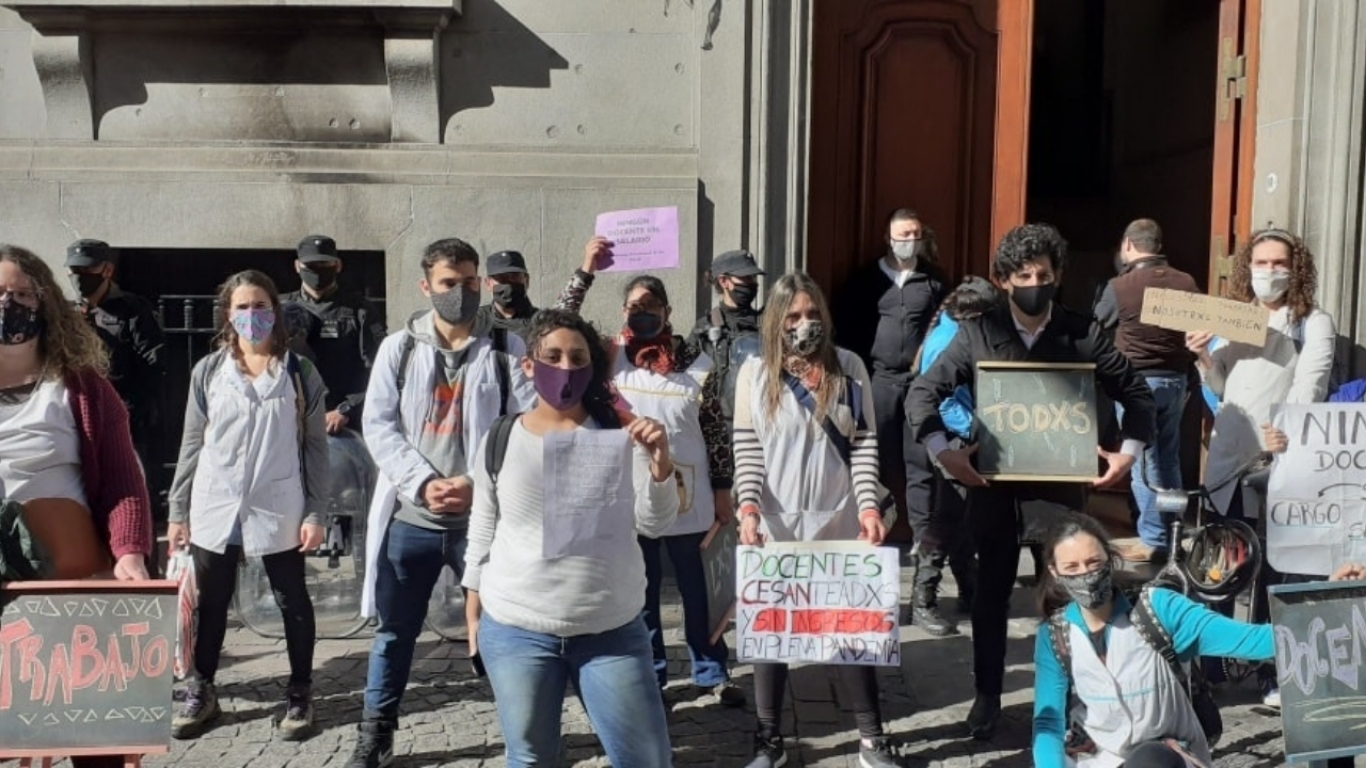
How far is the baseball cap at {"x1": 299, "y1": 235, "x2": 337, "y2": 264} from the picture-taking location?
22.5ft

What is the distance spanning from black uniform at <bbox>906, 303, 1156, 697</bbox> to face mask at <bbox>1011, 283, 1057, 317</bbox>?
74mm

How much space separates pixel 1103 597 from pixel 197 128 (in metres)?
6.22

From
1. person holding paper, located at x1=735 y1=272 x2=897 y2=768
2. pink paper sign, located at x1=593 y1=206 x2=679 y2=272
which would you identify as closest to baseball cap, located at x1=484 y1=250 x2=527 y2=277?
pink paper sign, located at x1=593 y1=206 x2=679 y2=272

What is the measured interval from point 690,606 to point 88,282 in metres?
3.26

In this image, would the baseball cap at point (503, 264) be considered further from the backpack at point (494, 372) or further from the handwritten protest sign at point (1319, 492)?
the handwritten protest sign at point (1319, 492)

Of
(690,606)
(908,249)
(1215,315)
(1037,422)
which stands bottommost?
(690,606)

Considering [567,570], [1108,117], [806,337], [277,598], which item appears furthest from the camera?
[1108,117]

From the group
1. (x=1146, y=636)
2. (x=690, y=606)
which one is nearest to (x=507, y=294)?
(x=690, y=606)

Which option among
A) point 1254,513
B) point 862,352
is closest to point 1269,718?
point 1254,513

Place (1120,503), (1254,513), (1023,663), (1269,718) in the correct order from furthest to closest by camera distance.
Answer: (1120,503)
(1023,663)
(1254,513)
(1269,718)

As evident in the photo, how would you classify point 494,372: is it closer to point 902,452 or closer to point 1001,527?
point 1001,527

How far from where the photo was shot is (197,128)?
26.9 feet

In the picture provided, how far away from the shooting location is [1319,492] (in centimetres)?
546

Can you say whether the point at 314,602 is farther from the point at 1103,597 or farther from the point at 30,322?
the point at 1103,597
